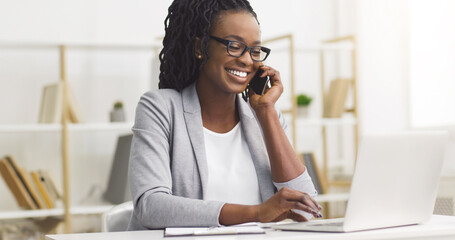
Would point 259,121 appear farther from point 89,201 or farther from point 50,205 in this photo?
point 89,201

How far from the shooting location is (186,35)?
1.75 meters

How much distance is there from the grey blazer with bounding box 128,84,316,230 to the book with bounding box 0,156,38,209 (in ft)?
6.10

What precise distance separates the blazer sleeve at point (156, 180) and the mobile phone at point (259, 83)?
0.98 feet

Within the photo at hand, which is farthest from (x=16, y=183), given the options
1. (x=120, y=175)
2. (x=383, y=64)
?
(x=383, y=64)

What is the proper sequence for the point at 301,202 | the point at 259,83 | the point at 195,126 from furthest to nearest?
the point at 259,83 → the point at 195,126 → the point at 301,202

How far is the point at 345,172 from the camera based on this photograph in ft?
13.8

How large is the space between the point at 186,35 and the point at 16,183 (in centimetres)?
193

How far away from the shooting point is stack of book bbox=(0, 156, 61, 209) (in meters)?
3.30

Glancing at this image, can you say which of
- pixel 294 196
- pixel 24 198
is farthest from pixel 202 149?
pixel 24 198

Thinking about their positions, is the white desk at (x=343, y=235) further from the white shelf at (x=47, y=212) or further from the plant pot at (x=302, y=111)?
the plant pot at (x=302, y=111)

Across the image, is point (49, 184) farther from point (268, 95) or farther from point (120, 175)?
point (268, 95)

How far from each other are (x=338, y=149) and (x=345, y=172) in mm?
181

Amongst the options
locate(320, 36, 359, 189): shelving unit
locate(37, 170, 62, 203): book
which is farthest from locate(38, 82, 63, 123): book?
locate(320, 36, 359, 189): shelving unit

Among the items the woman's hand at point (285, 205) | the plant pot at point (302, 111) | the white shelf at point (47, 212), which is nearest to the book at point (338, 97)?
the plant pot at point (302, 111)
